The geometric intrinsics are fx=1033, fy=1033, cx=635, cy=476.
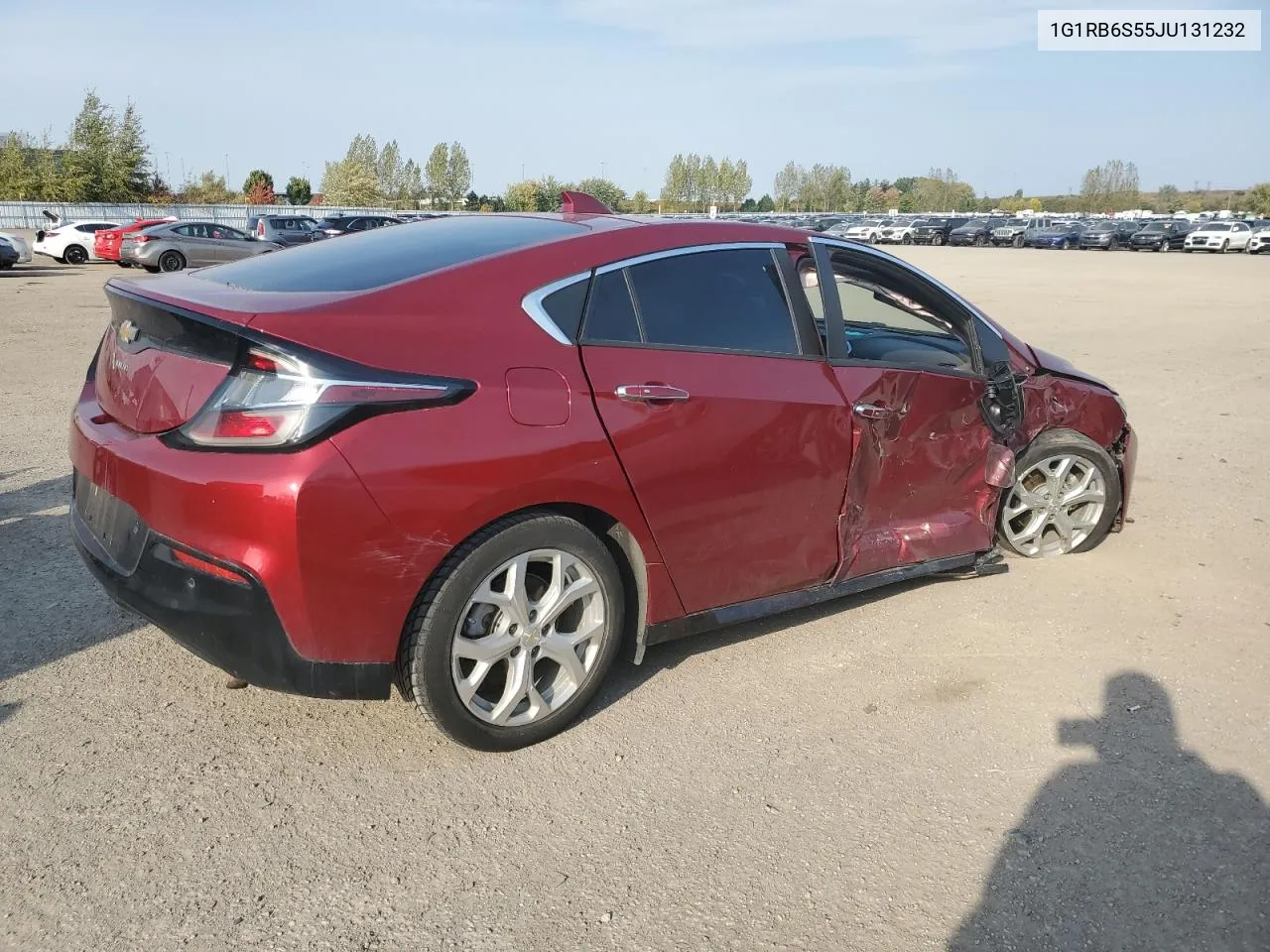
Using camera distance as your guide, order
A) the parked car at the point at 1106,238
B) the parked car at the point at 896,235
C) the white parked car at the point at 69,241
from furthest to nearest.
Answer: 1. the parked car at the point at 896,235
2. the parked car at the point at 1106,238
3. the white parked car at the point at 69,241

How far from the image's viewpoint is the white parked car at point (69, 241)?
2894 centimetres

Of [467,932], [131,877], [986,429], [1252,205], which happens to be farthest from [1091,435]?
[1252,205]

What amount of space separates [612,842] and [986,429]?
8.95ft

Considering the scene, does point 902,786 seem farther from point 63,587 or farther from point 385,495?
point 63,587

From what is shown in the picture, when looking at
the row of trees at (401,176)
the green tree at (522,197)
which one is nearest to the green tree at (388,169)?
the row of trees at (401,176)

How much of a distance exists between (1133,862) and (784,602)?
150cm

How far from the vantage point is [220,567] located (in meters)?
2.88

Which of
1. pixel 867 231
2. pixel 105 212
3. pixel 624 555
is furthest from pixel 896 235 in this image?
pixel 624 555

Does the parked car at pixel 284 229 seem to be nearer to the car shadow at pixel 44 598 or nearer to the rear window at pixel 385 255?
the car shadow at pixel 44 598

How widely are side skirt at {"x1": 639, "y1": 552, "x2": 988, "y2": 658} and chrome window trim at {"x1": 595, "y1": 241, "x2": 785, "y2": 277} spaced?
1246mm

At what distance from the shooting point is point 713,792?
317 centimetres

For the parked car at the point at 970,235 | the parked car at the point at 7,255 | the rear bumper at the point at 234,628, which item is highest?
the parked car at the point at 970,235

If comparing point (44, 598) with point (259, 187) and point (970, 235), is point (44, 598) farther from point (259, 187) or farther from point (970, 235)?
point (259, 187)

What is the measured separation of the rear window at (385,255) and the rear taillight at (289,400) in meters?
0.45
